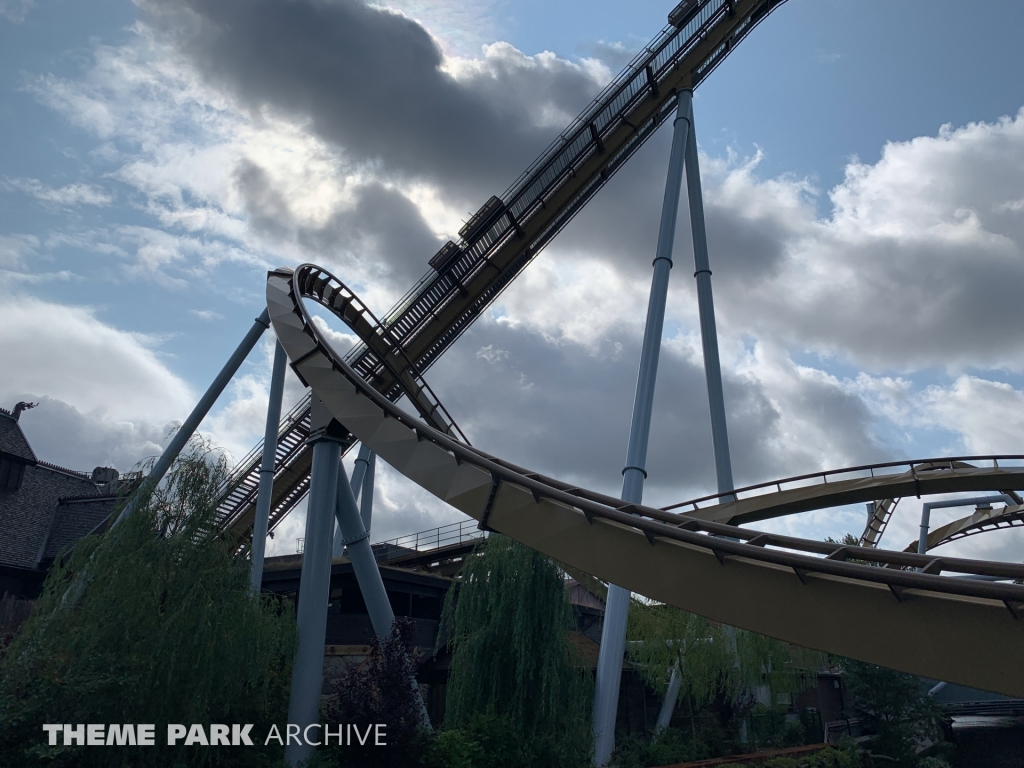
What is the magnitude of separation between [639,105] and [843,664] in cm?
1581

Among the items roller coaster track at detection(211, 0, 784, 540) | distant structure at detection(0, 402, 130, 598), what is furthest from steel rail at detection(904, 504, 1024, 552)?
distant structure at detection(0, 402, 130, 598)

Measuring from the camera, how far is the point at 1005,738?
2736 centimetres

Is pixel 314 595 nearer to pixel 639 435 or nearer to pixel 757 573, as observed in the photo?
pixel 757 573

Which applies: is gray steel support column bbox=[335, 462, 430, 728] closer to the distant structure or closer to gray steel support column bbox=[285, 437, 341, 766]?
gray steel support column bbox=[285, 437, 341, 766]

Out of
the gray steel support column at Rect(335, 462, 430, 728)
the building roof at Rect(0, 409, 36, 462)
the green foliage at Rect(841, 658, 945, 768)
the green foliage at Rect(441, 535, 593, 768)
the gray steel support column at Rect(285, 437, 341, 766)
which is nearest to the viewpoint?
the gray steel support column at Rect(285, 437, 341, 766)

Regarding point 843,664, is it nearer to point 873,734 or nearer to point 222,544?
point 873,734

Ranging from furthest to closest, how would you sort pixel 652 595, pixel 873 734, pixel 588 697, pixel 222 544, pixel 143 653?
pixel 873 734
pixel 588 697
pixel 222 544
pixel 143 653
pixel 652 595

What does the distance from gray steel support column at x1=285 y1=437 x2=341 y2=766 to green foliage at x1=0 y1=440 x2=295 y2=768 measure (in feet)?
1.43

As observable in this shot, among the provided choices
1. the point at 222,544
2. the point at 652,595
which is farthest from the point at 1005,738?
the point at 222,544

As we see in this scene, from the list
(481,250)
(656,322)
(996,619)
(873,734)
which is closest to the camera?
(996,619)

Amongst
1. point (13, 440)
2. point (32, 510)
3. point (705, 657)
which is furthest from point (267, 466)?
point (13, 440)

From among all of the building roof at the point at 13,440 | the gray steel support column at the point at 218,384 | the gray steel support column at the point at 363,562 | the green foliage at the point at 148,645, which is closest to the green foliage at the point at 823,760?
the gray steel support column at the point at 363,562

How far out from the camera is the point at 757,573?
7383 millimetres

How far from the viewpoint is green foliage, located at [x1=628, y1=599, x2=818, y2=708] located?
61.4 ft
